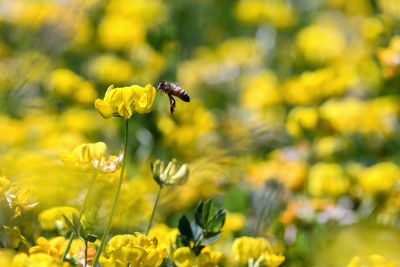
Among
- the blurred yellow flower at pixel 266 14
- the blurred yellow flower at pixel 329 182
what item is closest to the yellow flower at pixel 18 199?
the blurred yellow flower at pixel 329 182

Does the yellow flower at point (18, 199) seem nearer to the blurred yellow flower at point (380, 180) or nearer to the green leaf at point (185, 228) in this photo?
the green leaf at point (185, 228)

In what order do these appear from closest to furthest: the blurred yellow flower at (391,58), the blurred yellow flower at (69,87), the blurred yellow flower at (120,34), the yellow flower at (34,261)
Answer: the yellow flower at (34,261)
the blurred yellow flower at (391,58)
the blurred yellow flower at (69,87)
the blurred yellow flower at (120,34)

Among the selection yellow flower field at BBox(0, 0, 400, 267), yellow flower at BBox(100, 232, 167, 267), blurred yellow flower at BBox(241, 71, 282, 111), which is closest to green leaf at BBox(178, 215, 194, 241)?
yellow flower field at BBox(0, 0, 400, 267)

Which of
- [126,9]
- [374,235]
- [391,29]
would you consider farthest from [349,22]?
[374,235]

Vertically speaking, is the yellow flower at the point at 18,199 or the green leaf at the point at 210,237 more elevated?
the yellow flower at the point at 18,199

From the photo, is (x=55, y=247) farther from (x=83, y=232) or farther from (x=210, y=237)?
(x=210, y=237)

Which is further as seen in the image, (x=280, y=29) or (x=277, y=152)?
(x=280, y=29)

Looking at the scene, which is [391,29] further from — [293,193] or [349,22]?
[349,22]
